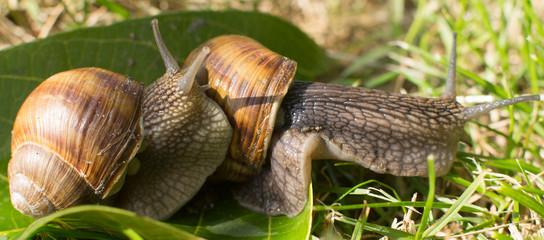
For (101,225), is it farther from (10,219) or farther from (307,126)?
(307,126)

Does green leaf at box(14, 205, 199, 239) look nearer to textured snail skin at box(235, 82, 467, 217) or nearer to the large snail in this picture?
the large snail

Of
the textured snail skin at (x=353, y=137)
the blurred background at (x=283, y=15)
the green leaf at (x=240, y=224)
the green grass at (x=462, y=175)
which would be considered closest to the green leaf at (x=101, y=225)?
the green grass at (x=462, y=175)

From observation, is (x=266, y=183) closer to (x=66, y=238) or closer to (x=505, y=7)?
(x=66, y=238)

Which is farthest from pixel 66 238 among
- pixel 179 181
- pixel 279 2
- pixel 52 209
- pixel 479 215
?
pixel 279 2

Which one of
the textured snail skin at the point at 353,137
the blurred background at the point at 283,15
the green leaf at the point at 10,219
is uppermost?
the blurred background at the point at 283,15

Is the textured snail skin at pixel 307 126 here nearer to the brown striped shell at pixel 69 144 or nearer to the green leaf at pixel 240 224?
the green leaf at pixel 240 224
